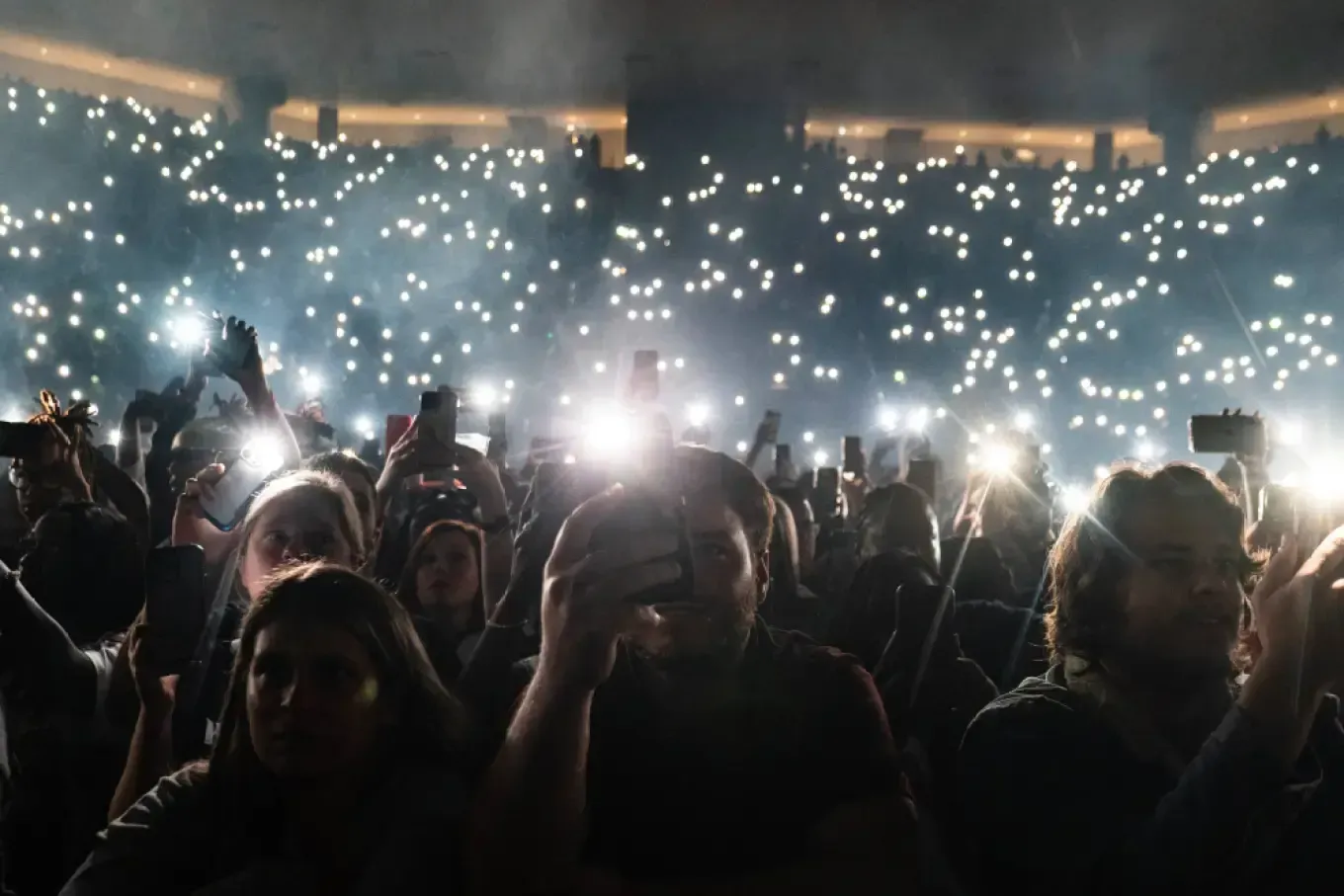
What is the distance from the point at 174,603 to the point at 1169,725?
2.48 meters

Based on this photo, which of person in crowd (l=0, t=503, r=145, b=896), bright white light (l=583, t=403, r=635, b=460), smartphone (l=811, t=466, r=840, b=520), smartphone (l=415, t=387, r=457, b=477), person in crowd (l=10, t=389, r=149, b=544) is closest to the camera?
bright white light (l=583, t=403, r=635, b=460)

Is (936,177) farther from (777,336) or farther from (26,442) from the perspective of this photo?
(26,442)

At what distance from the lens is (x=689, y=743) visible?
231 cm

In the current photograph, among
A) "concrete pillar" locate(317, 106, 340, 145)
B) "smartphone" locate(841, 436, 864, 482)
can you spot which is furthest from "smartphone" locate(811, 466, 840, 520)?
"concrete pillar" locate(317, 106, 340, 145)

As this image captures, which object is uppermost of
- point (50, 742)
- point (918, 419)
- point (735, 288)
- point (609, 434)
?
point (735, 288)

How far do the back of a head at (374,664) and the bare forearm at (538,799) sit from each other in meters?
0.39

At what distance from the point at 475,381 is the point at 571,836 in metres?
28.8

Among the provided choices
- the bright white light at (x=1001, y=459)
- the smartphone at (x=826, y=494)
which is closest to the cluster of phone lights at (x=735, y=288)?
the smartphone at (x=826, y=494)

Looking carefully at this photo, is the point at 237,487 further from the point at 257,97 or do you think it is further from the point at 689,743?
the point at 257,97

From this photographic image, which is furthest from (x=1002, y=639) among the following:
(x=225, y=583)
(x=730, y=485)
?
(x=225, y=583)

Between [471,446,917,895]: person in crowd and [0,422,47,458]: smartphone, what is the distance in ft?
11.7

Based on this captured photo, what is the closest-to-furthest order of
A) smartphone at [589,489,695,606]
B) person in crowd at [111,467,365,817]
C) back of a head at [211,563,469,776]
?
1. smartphone at [589,489,695,606]
2. back of a head at [211,563,469,776]
3. person in crowd at [111,467,365,817]

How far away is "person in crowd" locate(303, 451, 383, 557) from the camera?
13.4 ft

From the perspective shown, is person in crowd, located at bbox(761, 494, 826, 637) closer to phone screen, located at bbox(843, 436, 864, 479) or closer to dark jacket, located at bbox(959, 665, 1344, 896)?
dark jacket, located at bbox(959, 665, 1344, 896)
